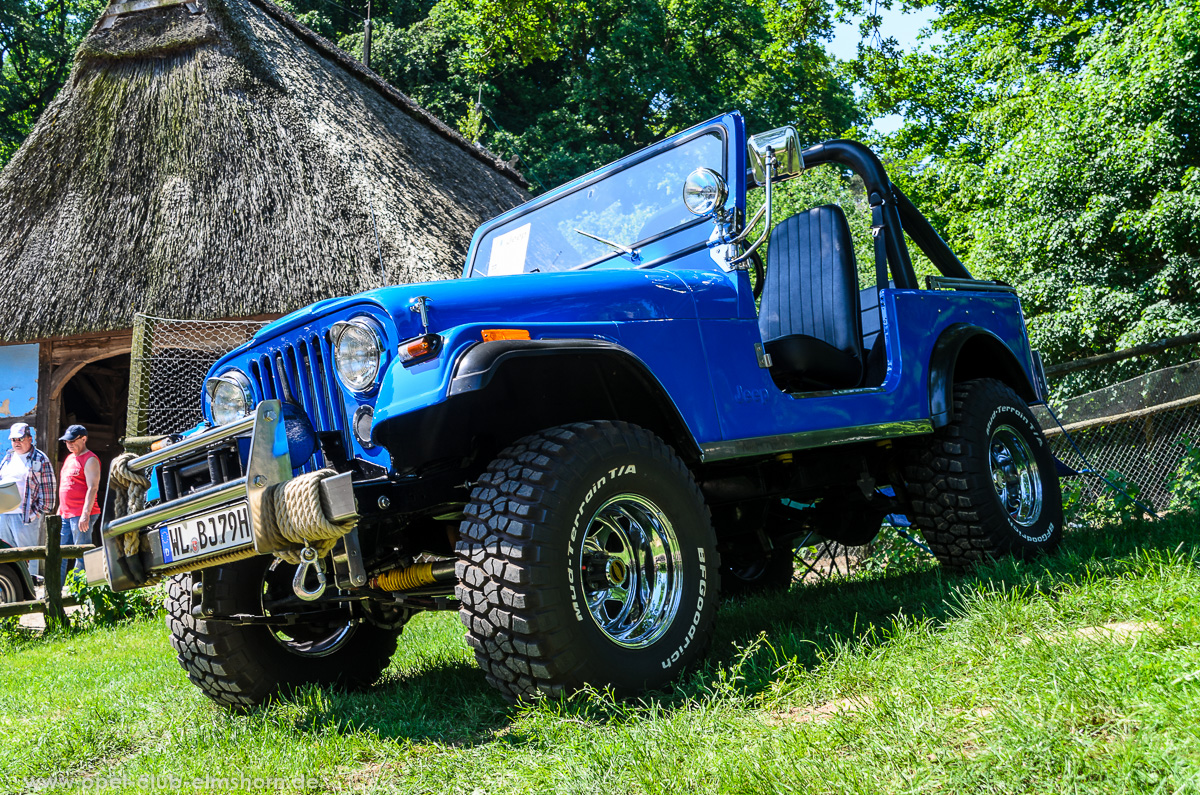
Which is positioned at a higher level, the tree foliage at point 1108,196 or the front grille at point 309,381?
the tree foliage at point 1108,196

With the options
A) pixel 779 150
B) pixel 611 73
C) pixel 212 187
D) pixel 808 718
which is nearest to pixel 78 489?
pixel 212 187

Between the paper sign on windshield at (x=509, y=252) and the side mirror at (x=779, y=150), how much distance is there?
4.53 ft

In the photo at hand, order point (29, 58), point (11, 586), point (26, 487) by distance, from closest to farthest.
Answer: point (11, 586), point (26, 487), point (29, 58)

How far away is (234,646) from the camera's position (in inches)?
131

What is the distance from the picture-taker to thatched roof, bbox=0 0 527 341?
10.6 meters

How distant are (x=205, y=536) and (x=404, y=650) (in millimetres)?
2135

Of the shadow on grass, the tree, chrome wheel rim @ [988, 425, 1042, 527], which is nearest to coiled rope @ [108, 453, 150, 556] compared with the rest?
the shadow on grass

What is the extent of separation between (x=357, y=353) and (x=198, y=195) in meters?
9.90

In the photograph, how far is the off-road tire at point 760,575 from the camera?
16.3 ft

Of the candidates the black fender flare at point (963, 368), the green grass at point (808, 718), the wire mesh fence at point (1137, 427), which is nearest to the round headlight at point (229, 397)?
the green grass at point (808, 718)

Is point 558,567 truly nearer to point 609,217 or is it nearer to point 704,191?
point 704,191

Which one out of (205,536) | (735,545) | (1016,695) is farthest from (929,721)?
(735,545)

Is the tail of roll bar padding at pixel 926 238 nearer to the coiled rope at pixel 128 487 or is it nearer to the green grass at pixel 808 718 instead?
the green grass at pixel 808 718

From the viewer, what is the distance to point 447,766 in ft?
7.94
